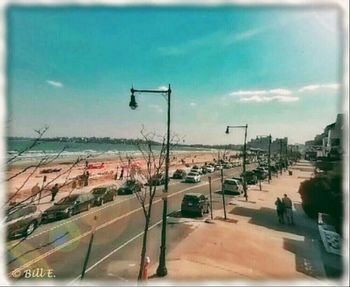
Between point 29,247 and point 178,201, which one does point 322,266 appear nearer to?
point 29,247

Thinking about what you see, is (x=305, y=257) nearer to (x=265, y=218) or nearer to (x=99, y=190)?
(x=265, y=218)

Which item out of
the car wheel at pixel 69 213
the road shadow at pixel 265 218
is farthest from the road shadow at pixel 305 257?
the car wheel at pixel 69 213

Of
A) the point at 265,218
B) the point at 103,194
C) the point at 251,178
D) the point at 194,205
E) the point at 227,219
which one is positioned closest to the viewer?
the point at 227,219

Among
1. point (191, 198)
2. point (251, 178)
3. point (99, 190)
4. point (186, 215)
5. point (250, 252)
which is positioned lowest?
point (186, 215)

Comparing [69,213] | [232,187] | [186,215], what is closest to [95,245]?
[69,213]

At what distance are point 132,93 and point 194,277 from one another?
4.81 meters

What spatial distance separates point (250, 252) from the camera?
961 centimetres

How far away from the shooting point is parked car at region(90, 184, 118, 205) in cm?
1697

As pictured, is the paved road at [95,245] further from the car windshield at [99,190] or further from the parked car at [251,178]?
the parked car at [251,178]

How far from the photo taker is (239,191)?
73.6 ft

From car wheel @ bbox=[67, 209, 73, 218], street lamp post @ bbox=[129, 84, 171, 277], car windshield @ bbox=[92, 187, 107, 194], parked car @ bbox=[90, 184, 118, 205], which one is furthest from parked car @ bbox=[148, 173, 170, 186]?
car wheel @ bbox=[67, 209, 73, 218]

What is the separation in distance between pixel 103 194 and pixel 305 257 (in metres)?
11.3

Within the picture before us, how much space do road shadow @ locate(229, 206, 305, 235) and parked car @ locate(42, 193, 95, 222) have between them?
7.10m

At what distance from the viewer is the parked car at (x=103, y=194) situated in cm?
1697
